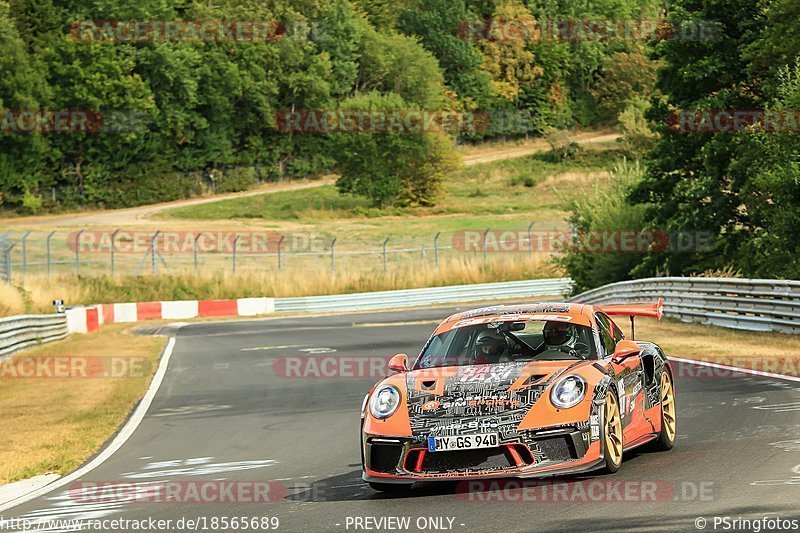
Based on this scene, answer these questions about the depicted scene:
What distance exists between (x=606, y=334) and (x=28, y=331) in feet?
73.0

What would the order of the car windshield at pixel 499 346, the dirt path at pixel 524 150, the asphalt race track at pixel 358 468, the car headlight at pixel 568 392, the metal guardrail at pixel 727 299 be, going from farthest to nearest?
1. the dirt path at pixel 524 150
2. the metal guardrail at pixel 727 299
3. the car windshield at pixel 499 346
4. the car headlight at pixel 568 392
5. the asphalt race track at pixel 358 468

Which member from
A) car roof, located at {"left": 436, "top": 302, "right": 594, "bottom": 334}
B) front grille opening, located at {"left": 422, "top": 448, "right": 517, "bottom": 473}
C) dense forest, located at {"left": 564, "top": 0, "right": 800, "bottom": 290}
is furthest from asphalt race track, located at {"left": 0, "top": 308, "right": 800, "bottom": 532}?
dense forest, located at {"left": 564, "top": 0, "right": 800, "bottom": 290}

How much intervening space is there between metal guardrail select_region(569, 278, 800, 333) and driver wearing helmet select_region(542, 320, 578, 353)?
1209 cm

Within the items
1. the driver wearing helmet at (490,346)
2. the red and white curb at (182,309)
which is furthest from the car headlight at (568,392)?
the red and white curb at (182,309)

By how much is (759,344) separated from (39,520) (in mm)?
15132

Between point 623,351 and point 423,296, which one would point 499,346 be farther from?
point 423,296

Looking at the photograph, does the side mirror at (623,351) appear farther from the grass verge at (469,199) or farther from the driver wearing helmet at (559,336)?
the grass verge at (469,199)

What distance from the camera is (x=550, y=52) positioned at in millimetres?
127562

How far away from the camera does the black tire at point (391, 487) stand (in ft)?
29.3

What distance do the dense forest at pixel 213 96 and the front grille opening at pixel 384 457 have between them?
8202cm

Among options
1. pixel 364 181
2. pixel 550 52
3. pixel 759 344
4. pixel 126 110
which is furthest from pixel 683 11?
pixel 550 52

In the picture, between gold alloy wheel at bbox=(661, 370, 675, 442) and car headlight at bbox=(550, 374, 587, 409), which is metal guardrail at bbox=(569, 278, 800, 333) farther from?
car headlight at bbox=(550, 374, 587, 409)

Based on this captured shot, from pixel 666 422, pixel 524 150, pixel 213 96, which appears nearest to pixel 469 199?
pixel 213 96

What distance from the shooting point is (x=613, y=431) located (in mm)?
8906
